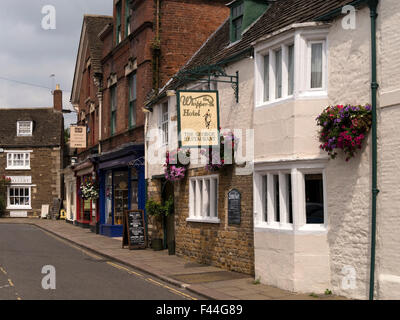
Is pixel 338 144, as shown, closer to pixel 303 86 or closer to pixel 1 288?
pixel 303 86

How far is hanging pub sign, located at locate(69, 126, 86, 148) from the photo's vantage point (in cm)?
2969

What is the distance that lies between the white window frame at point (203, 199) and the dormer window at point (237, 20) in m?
4.10

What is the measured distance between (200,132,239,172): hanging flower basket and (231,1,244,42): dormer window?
3.31m

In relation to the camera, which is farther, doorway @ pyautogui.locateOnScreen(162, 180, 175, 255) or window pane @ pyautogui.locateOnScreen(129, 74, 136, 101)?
window pane @ pyautogui.locateOnScreen(129, 74, 136, 101)

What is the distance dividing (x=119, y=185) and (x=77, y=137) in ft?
23.7

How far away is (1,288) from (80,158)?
23.0 metres

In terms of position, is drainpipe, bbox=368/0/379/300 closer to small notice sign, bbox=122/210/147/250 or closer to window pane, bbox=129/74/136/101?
small notice sign, bbox=122/210/147/250

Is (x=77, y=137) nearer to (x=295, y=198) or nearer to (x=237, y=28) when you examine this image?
(x=237, y=28)

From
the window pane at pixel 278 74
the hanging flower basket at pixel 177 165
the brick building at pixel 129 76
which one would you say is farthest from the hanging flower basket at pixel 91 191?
the window pane at pixel 278 74

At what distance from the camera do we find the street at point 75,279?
32.7 feet

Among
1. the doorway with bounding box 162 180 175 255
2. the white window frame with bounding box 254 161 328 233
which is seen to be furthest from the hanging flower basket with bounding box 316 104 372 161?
the doorway with bounding box 162 180 175 255

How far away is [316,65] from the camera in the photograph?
1024cm

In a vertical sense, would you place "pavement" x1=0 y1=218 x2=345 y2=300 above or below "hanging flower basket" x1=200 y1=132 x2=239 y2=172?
below
